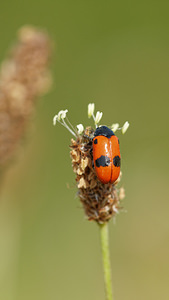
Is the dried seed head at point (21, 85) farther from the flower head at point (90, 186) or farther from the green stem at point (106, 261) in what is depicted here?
the green stem at point (106, 261)

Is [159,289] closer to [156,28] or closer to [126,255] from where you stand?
[126,255]

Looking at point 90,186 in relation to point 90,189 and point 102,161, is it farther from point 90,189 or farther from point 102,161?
point 102,161

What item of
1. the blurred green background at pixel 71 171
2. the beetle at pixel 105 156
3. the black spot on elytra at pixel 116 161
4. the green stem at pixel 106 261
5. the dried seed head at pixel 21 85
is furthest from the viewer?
the blurred green background at pixel 71 171

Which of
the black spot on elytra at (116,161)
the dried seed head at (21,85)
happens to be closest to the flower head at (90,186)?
the black spot on elytra at (116,161)

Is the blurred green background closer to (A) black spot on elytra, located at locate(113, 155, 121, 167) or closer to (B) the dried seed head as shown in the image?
(B) the dried seed head

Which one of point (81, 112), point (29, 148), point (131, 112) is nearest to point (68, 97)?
point (81, 112)

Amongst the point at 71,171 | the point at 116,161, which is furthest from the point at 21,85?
the point at 71,171
